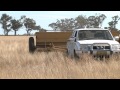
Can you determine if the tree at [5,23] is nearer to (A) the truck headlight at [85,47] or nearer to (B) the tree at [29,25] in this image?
(B) the tree at [29,25]

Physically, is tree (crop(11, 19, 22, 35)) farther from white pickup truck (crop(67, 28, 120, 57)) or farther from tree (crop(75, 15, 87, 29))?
white pickup truck (crop(67, 28, 120, 57))

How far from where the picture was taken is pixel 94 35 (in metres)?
14.5

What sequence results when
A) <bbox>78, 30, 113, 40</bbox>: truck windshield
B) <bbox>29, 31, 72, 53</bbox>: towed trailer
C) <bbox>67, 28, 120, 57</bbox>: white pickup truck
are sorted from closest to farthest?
<bbox>67, 28, 120, 57</bbox>: white pickup truck
<bbox>78, 30, 113, 40</bbox>: truck windshield
<bbox>29, 31, 72, 53</bbox>: towed trailer

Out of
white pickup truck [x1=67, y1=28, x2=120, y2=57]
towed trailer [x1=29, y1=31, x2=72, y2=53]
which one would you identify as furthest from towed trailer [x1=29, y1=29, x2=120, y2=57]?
white pickup truck [x1=67, y1=28, x2=120, y2=57]

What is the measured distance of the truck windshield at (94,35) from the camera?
14.3m

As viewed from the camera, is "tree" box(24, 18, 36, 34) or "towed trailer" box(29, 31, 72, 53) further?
"tree" box(24, 18, 36, 34)

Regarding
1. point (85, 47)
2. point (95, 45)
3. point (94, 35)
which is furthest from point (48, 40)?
point (95, 45)

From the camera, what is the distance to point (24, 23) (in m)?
96.8

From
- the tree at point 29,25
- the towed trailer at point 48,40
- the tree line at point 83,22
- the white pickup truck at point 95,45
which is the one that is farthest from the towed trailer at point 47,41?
the tree at point 29,25

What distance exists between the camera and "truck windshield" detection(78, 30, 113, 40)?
1432 cm

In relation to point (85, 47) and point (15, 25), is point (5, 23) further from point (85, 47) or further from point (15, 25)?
point (85, 47)
